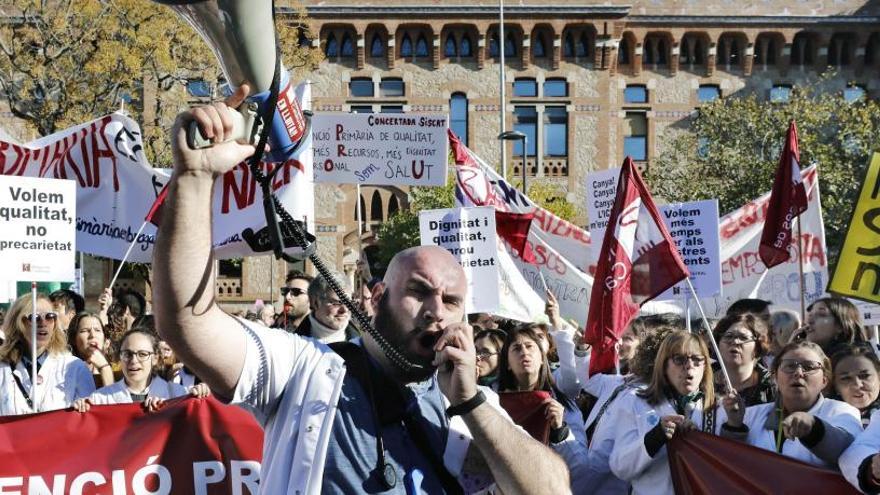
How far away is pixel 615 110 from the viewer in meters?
42.9

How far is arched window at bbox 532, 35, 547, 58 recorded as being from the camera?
140ft

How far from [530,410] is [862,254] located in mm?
2559

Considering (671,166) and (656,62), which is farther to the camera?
(656,62)

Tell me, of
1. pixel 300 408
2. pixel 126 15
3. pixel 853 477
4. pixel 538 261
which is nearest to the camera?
pixel 300 408

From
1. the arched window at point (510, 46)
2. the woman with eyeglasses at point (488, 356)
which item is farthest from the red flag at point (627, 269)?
the arched window at point (510, 46)

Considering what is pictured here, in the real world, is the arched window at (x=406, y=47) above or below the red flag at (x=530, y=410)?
above

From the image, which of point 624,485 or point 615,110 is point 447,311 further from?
point 615,110

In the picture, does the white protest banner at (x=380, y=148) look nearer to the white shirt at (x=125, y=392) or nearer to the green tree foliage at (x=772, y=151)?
the white shirt at (x=125, y=392)

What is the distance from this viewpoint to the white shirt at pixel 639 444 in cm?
509

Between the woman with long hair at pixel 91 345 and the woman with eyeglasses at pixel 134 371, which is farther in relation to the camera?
the woman with long hair at pixel 91 345

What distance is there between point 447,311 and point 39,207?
18.9 ft

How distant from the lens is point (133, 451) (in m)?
5.30

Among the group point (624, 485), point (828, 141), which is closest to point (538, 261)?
point (624, 485)

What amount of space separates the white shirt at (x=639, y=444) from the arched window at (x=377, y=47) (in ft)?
124
